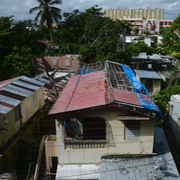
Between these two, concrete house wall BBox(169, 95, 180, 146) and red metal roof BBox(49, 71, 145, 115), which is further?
concrete house wall BBox(169, 95, 180, 146)

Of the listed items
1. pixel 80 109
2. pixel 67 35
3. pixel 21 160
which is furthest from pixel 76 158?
pixel 67 35

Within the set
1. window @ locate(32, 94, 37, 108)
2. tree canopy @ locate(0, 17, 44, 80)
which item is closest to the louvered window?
window @ locate(32, 94, 37, 108)

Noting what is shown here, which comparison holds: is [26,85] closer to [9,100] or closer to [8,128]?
[9,100]

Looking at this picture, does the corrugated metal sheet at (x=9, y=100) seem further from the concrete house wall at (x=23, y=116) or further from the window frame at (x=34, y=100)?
the window frame at (x=34, y=100)

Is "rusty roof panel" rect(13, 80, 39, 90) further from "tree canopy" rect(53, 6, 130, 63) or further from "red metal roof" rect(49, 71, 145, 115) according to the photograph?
"tree canopy" rect(53, 6, 130, 63)

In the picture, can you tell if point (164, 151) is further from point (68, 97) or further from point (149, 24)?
point (149, 24)

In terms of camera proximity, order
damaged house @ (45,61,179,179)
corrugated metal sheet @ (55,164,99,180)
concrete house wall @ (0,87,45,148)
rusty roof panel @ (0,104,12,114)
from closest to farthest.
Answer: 1. damaged house @ (45,61,179,179)
2. corrugated metal sheet @ (55,164,99,180)
3. rusty roof panel @ (0,104,12,114)
4. concrete house wall @ (0,87,45,148)

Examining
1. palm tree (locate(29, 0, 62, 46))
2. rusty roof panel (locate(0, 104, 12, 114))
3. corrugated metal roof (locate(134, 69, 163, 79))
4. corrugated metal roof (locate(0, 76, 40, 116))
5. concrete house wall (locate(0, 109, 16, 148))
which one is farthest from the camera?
palm tree (locate(29, 0, 62, 46))
